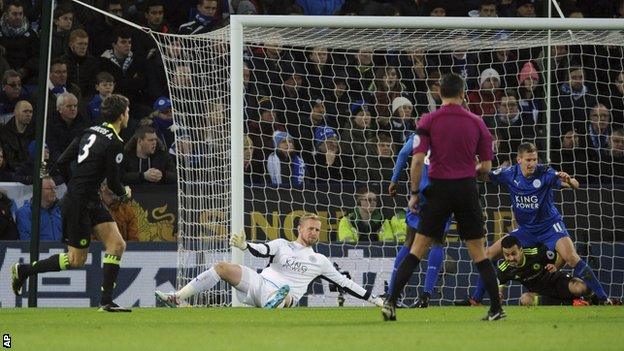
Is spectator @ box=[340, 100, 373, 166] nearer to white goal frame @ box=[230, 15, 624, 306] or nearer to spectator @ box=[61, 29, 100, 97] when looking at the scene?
white goal frame @ box=[230, 15, 624, 306]

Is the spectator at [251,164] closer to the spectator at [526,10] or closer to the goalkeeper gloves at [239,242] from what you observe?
the goalkeeper gloves at [239,242]

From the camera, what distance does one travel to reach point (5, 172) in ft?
53.8

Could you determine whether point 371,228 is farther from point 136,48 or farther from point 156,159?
Answer: point 136,48

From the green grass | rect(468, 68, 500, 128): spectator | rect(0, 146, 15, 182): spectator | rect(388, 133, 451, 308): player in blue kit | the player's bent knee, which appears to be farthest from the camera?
rect(468, 68, 500, 128): spectator

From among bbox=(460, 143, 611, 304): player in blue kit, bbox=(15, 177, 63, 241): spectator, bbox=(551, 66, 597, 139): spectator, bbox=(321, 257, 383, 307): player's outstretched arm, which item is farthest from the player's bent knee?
bbox=(551, 66, 597, 139): spectator

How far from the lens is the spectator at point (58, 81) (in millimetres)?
17453

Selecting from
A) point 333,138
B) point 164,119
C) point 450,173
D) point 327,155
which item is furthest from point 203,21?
point 450,173

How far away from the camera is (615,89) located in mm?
18250

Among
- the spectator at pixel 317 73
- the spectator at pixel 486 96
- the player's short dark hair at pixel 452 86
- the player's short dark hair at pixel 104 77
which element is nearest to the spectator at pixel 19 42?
the player's short dark hair at pixel 104 77

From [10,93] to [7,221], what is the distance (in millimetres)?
2248

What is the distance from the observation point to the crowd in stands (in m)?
16.5

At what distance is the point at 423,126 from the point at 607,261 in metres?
6.48

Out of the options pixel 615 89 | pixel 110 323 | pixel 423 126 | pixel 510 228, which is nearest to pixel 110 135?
pixel 110 323

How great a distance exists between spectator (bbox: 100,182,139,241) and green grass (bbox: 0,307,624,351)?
107 inches
